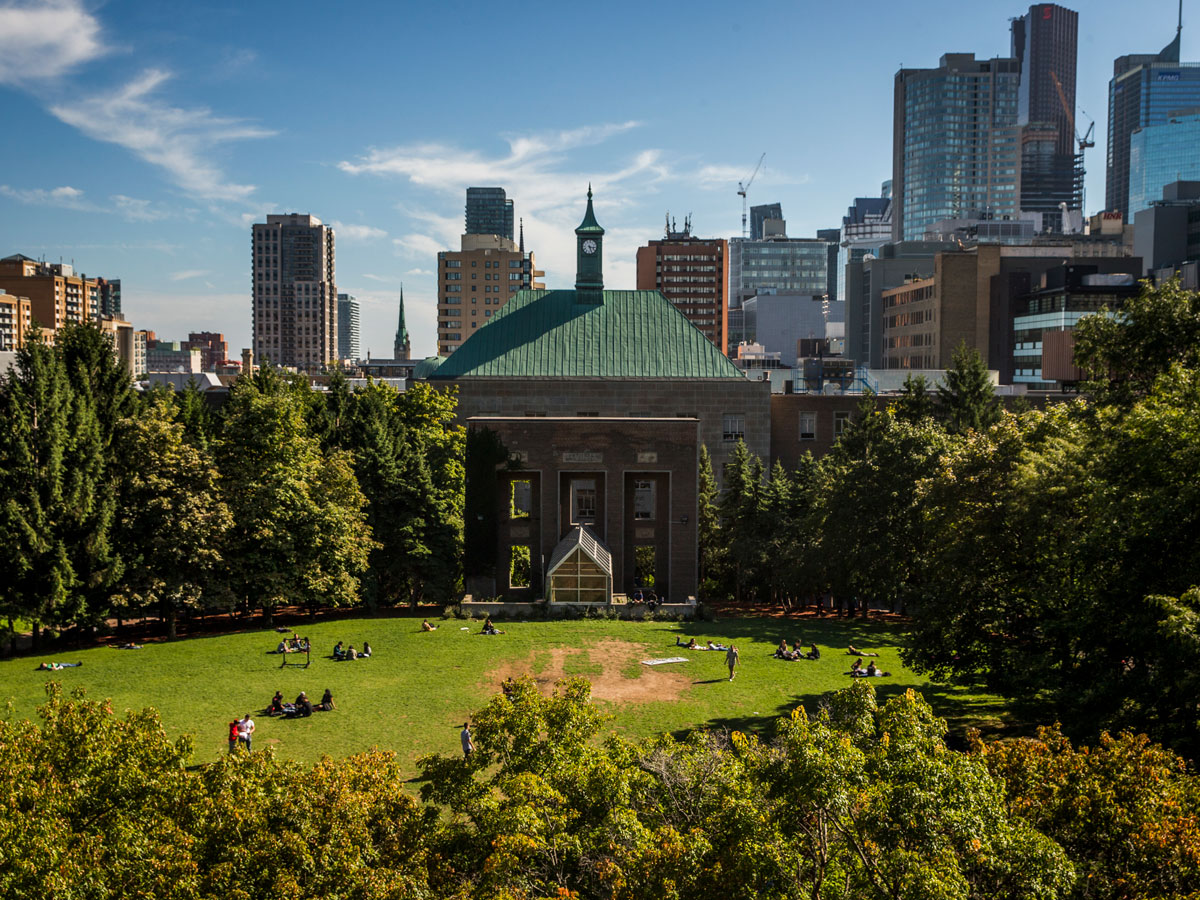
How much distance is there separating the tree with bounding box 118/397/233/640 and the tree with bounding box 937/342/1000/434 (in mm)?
44376

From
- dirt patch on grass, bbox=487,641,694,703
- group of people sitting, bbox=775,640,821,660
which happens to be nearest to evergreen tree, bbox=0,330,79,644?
dirt patch on grass, bbox=487,641,694,703

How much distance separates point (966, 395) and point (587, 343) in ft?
87.6

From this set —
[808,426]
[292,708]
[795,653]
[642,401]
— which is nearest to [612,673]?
[795,653]

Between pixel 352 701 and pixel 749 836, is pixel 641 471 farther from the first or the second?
pixel 749 836

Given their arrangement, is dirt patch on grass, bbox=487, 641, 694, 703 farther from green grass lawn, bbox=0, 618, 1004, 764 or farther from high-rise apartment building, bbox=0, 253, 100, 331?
high-rise apartment building, bbox=0, 253, 100, 331

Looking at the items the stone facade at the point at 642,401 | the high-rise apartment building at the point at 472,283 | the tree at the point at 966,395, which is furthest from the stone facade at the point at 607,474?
the high-rise apartment building at the point at 472,283

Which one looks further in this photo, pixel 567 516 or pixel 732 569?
pixel 732 569

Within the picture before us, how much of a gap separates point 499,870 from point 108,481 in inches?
1394

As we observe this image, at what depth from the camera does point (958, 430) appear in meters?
60.2

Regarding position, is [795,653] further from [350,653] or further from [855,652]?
[350,653]

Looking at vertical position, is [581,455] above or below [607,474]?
above

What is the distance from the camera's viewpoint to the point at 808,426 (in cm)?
7388

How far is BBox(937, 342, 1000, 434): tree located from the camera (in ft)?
201

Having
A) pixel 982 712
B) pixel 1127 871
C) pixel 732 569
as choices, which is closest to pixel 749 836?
pixel 1127 871
